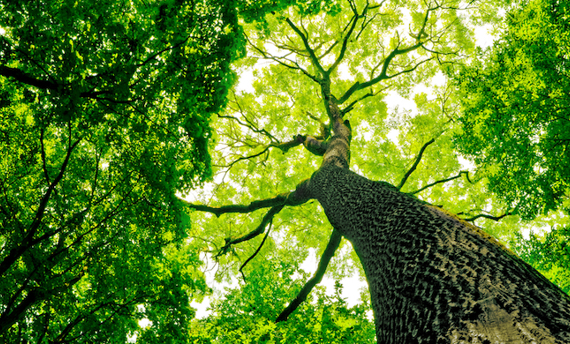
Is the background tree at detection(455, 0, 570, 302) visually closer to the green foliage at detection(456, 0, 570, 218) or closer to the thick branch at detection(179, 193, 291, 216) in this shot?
the green foliage at detection(456, 0, 570, 218)

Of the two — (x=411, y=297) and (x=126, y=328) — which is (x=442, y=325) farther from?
(x=126, y=328)

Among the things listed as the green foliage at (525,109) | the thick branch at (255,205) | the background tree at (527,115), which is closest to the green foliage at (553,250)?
the background tree at (527,115)

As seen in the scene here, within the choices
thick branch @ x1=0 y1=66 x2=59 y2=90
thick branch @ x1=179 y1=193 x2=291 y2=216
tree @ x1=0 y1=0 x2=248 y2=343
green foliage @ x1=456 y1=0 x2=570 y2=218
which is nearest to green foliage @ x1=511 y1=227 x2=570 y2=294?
green foliage @ x1=456 y1=0 x2=570 y2=218

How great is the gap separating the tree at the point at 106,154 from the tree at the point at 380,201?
7.77 ft

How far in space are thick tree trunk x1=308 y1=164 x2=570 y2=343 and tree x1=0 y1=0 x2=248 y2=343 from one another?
2989 mm

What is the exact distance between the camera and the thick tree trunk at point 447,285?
1405 mm

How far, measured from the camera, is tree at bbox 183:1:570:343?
1.61m

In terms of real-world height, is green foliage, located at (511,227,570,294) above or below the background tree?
below

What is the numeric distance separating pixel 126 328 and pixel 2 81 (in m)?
4.26

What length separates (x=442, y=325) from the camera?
157cm

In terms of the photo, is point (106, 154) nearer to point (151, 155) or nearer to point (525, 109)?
point (151, 155)

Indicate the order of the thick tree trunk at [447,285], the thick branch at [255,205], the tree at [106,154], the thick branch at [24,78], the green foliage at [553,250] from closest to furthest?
1. the thick tree trunk at [447,285]
2. the thick branch at [24,78]
3. the tree at [106,154]
4. the green foliage at [553,250]
5. the thick branch at [255,205]

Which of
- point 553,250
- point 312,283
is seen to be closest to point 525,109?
point 553,250

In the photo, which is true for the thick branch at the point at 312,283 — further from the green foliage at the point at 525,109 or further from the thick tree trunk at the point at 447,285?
the green foliage at the point at 525,109
